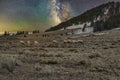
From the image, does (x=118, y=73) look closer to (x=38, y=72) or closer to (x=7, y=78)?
(x=38, y=72)

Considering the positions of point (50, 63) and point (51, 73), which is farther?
point (50, 63)

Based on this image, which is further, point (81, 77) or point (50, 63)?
point (50, 63)

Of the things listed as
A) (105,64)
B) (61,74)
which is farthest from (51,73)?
(105,64)

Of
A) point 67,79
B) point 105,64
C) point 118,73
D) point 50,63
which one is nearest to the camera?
point 67,79

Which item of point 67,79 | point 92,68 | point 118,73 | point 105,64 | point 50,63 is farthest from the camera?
point 50,63

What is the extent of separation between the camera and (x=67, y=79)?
17.9m

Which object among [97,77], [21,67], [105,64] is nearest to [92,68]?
[105,64]

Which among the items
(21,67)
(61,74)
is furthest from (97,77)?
(21,67)

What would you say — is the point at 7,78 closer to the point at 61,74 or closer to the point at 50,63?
the point at 61,74

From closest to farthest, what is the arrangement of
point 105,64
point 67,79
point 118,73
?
1. point 67,79
2. point 118,73
3. point 105,64

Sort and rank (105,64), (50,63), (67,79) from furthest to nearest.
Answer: (50,63) < (105,64) < (67,79)

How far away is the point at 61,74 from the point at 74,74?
2.51ft

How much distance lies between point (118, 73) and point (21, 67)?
7063mm

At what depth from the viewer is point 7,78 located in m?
18.2
